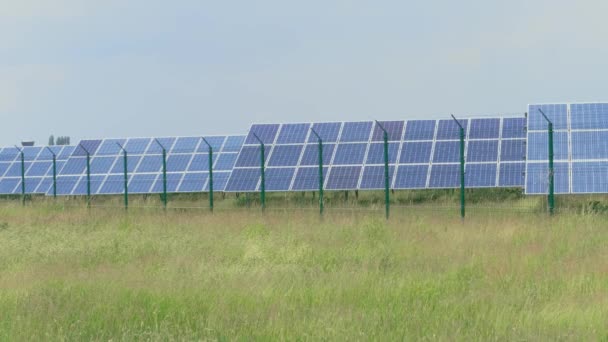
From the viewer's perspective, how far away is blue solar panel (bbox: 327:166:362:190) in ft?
85.7

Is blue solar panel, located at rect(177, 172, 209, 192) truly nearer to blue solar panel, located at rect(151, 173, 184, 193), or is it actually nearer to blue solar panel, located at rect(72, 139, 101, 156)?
blue solar panel, located at rect(151, 173, 184, 193)

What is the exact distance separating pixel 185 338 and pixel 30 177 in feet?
104

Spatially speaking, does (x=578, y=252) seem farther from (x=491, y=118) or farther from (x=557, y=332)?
(x=491, y=118)

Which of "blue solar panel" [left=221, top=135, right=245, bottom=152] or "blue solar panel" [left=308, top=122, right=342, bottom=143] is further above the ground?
"blue solar panel" [left=308, top=122, right=342, bottom=143]

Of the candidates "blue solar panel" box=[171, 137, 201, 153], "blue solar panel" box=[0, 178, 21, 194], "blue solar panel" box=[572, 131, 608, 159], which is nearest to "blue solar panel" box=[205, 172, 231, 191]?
"blue solar panel" box=[171, 137, 201, 153]

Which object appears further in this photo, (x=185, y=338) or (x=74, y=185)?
(x=74, y=185)

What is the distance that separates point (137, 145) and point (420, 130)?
13.2m

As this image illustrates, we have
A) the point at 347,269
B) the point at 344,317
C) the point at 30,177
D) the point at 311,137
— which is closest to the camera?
the point at 344,317

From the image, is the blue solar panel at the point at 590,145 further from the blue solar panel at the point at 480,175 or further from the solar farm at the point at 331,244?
the blue solar panel at the point at 480,175

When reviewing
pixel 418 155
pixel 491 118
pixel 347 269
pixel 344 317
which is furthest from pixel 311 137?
pixel 344 317

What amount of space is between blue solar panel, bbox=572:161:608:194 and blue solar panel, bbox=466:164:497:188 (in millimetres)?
3356

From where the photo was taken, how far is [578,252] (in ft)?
48.7

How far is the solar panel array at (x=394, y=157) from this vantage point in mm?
25859

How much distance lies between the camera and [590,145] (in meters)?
23.3
